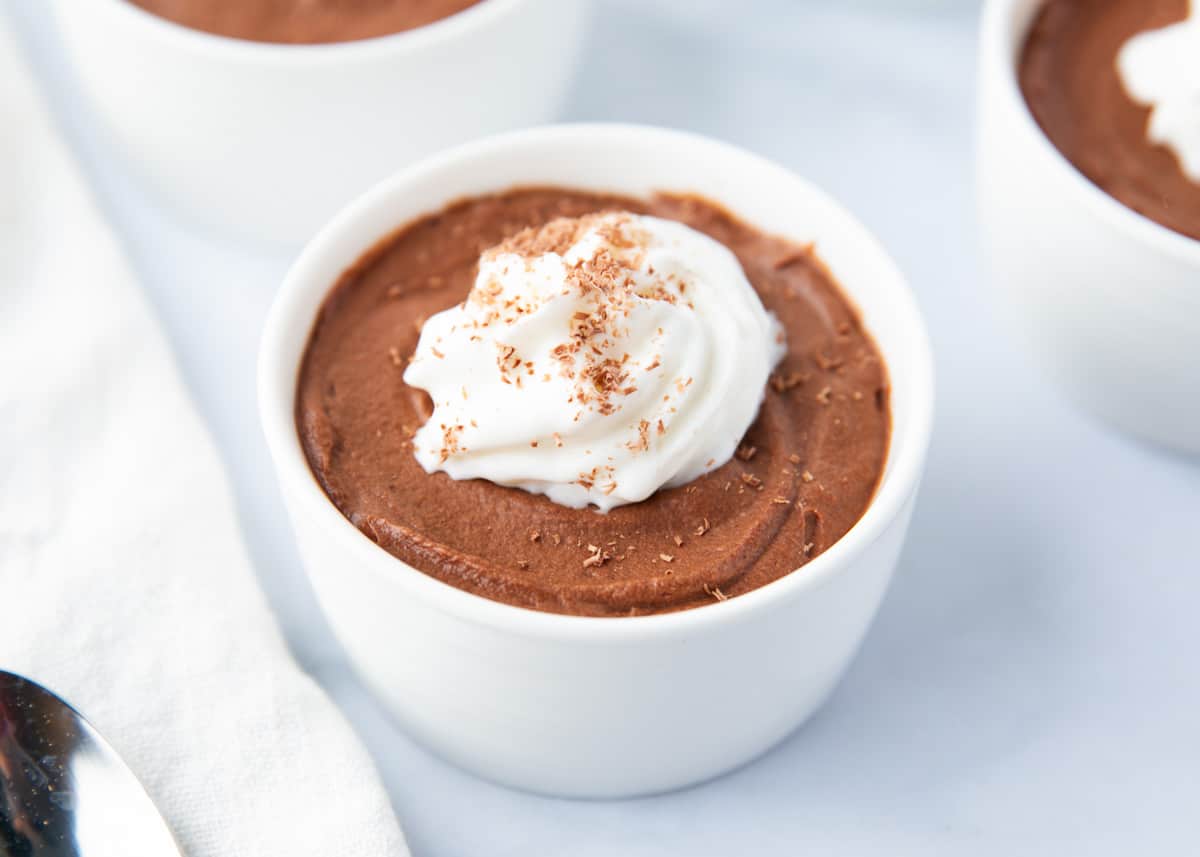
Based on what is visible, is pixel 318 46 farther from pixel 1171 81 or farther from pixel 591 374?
pixel 1171 81

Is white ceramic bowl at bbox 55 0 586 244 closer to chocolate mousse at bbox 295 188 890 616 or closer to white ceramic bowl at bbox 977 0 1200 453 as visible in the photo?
chocolate mousse at bbox 295 188 890 616

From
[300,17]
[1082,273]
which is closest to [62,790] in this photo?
[300,17]

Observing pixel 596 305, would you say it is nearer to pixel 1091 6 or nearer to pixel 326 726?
pixel 326 726

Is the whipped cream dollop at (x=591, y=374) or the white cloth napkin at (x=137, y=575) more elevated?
the whipped cream dollop at (x=591, y=374)

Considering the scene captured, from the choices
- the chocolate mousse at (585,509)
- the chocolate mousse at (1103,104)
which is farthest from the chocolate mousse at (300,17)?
the chocolate mousse at (1103,104)

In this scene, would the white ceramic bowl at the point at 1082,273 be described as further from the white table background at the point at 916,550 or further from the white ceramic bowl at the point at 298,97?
the white ceramic bowl at the point at 298,97

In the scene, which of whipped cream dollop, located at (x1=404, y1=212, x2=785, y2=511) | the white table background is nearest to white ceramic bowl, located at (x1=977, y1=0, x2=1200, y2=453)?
the white table background
